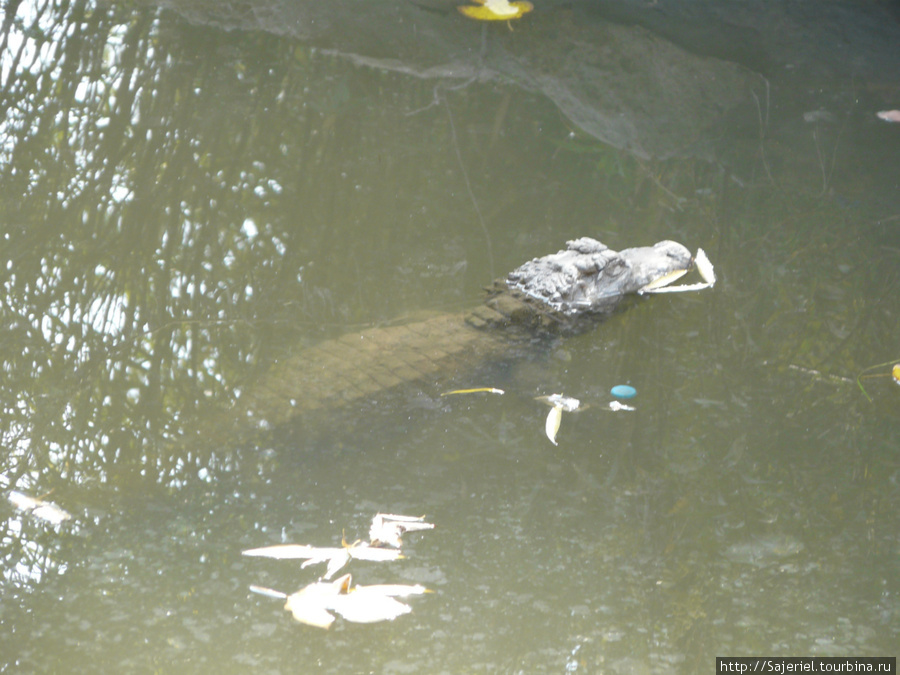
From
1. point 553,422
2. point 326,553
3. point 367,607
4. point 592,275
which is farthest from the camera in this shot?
point 592,275

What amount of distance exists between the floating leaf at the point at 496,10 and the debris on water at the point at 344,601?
515 centimetres

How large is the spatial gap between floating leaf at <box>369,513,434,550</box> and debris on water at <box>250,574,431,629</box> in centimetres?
15

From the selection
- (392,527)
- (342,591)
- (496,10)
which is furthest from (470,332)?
(496,10)

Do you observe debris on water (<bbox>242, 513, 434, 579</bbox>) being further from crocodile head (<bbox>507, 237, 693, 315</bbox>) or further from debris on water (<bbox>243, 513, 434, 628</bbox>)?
crocodile head (<bbox>507, 237, 693, 315</bbox>)

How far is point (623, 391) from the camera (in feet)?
9.02

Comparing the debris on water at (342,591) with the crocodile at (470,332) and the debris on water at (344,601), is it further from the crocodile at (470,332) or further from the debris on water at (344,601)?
the crocodile at (470,332)

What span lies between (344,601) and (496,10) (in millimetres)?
5359

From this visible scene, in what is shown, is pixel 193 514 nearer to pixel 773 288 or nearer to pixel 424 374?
pixel 424 374

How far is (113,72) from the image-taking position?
4.67m

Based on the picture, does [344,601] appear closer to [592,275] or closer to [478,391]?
[478,391]

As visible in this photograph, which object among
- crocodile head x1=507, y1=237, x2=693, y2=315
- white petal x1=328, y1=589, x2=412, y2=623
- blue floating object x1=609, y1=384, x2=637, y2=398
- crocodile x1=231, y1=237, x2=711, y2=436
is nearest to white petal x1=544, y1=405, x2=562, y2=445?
blue floating object x1=609, y1=384, x2=637, y2=398

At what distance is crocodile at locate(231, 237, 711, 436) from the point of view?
2668 millimetres

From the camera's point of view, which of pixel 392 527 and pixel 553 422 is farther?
pixel 553 422

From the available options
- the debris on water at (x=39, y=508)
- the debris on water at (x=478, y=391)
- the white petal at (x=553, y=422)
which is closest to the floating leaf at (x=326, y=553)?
the debris on water at (x=39, y=508)
